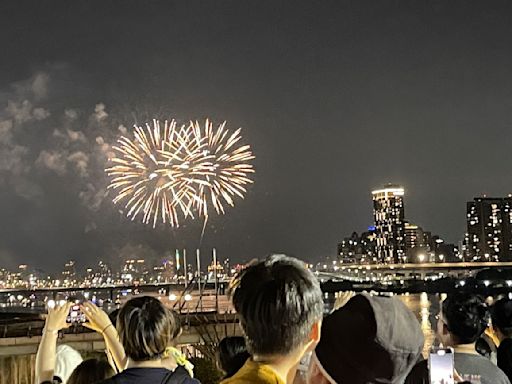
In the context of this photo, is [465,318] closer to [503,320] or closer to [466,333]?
[466,333]

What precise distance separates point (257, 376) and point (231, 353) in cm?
206

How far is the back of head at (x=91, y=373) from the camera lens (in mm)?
4023

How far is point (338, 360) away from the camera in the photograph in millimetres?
2260

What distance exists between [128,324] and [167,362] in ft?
0.93

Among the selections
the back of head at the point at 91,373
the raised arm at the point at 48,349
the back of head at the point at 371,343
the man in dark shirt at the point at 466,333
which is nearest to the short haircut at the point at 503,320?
the man in dark shirt at the point at 466,333

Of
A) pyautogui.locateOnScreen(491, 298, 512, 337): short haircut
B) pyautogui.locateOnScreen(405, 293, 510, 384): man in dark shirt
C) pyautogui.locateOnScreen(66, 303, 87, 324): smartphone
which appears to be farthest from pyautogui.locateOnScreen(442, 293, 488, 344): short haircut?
pyautogui.locateOnScreen(66, 303, 87, 324): smartphone

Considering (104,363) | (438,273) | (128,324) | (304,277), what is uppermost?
(304,277)

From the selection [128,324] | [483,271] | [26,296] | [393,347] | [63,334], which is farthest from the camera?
[483,271]

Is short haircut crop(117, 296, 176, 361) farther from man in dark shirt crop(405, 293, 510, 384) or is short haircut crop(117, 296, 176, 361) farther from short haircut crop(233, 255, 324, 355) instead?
man in dark shirt crop(405, 293, 510, 384)

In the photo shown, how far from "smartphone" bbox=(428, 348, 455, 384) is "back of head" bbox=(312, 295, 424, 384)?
591 mm

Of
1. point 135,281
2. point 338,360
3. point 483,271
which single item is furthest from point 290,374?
point 483,271

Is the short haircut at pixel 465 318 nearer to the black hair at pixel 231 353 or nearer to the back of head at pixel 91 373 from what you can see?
the black hair at pixel 231 353

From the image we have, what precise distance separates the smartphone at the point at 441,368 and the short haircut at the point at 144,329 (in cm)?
135

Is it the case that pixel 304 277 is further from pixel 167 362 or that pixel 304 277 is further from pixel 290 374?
pixel 167 362
